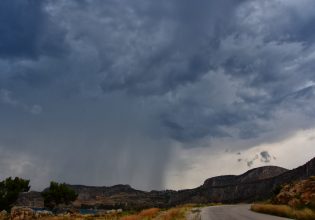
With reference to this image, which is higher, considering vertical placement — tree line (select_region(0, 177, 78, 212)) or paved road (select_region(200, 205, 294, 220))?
tree line (select_region(0, 177, 78, 212))

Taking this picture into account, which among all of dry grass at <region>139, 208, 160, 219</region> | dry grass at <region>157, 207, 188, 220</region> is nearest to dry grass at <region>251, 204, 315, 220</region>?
dry grass at <region>157, 207, 188, 220</region>

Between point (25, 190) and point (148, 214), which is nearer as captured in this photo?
point (148, 214)

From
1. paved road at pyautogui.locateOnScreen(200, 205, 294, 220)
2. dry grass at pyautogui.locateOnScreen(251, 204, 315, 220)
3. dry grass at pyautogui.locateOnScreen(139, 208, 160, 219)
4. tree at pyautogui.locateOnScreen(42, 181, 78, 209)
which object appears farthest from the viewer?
tree at pyautogui.locateOnScreen(42, 181, 78, 209)

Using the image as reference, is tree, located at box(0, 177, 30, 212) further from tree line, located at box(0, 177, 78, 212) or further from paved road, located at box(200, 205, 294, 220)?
paved road, located at box(200, 205, 294, 220)

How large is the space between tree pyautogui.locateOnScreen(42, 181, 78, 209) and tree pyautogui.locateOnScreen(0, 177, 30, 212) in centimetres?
975

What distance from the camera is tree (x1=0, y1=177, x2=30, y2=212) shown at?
106062 mm

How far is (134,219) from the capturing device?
143ft

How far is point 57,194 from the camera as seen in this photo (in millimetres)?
118438

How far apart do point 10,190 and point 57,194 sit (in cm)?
1479

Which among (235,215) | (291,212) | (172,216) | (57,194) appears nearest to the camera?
(291,212)

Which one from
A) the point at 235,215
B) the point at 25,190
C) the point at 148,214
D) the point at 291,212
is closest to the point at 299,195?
the point at 235,215

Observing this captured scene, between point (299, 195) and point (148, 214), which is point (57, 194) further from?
point (299, 195)

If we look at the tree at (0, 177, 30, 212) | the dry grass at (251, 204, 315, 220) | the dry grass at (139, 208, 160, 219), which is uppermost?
the tree at (0, 177, 30, 212)

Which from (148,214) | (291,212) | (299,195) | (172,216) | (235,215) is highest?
(299,195)
